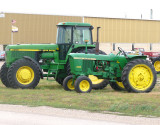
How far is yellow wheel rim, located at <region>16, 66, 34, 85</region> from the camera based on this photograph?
55.3 feet

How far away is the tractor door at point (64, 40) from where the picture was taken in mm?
18016

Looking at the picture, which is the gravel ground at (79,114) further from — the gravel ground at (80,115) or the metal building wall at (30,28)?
the metal building wall at (30,28)

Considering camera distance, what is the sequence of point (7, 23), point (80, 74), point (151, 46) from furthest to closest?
point (151, 46), point (7, 23), point (80, 74)

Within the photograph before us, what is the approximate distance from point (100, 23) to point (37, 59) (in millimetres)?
51237

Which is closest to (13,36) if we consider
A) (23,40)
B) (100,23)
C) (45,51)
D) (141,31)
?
(23,40)

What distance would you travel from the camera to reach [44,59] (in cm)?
1809

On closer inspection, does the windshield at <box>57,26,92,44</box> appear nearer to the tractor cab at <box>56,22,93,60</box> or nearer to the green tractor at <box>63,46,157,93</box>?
the tractor cab at <box>56,22,93,60</box>

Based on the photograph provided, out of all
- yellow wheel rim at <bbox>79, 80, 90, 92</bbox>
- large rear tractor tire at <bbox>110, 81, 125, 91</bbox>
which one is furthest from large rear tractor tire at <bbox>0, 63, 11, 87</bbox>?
large rear tractor tire at <bbox>110, 81, 125, 91</bbox>

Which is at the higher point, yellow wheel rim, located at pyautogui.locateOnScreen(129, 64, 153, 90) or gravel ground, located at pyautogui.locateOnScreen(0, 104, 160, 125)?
yellow wheel rim, located at pyautogui.locateOnScreen(129, 64, 153, 90)

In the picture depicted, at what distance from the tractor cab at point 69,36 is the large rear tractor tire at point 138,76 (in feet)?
10.9

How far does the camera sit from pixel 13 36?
6344 centimetres

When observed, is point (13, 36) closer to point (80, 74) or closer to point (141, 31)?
point (141, 31)

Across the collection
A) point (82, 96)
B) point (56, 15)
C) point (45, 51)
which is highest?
A: point (56, 15)

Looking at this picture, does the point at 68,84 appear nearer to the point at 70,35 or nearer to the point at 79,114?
the point at 70,35
